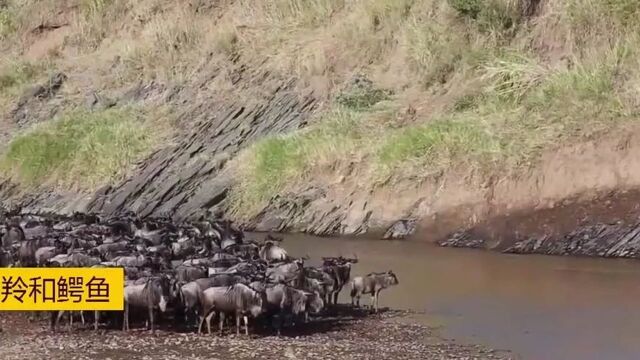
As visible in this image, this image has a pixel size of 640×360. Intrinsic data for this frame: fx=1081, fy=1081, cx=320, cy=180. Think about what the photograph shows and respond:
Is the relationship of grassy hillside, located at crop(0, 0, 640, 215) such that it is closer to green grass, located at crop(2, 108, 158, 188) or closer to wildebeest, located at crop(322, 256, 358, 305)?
green grass, located at crop(2, 108, 158, 188)

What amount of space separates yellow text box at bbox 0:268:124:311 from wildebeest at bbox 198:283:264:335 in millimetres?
1295

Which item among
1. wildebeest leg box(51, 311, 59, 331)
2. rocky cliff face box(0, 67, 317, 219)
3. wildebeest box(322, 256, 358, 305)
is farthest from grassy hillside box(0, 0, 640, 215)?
wildebeest leg box(51, 311, 59, 331)

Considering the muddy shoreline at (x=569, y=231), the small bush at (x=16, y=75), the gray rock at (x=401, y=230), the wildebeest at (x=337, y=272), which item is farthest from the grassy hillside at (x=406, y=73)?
the wildebeest at (x=337, y=272)

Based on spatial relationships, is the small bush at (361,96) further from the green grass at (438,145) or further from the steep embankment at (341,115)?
the green grass at (438,145)

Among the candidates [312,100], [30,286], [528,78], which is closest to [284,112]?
[312,100]

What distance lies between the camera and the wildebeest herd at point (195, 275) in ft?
50.7

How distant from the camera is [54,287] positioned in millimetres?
14898

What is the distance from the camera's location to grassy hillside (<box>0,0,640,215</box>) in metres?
24.8

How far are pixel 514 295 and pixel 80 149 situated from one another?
18.0m

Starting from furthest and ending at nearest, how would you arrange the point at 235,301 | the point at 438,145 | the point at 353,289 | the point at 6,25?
the point at 6,25 < the point at 438,145 < the point at 353,289 < the point at 235,301

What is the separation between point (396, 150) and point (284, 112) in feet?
17.6

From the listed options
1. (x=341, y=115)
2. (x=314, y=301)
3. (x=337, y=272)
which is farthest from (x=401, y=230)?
(x=314, y=301)

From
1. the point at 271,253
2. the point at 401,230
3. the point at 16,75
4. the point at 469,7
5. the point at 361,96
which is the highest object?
the point at 16,75

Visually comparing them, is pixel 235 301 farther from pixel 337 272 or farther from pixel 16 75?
pixel 16 75
